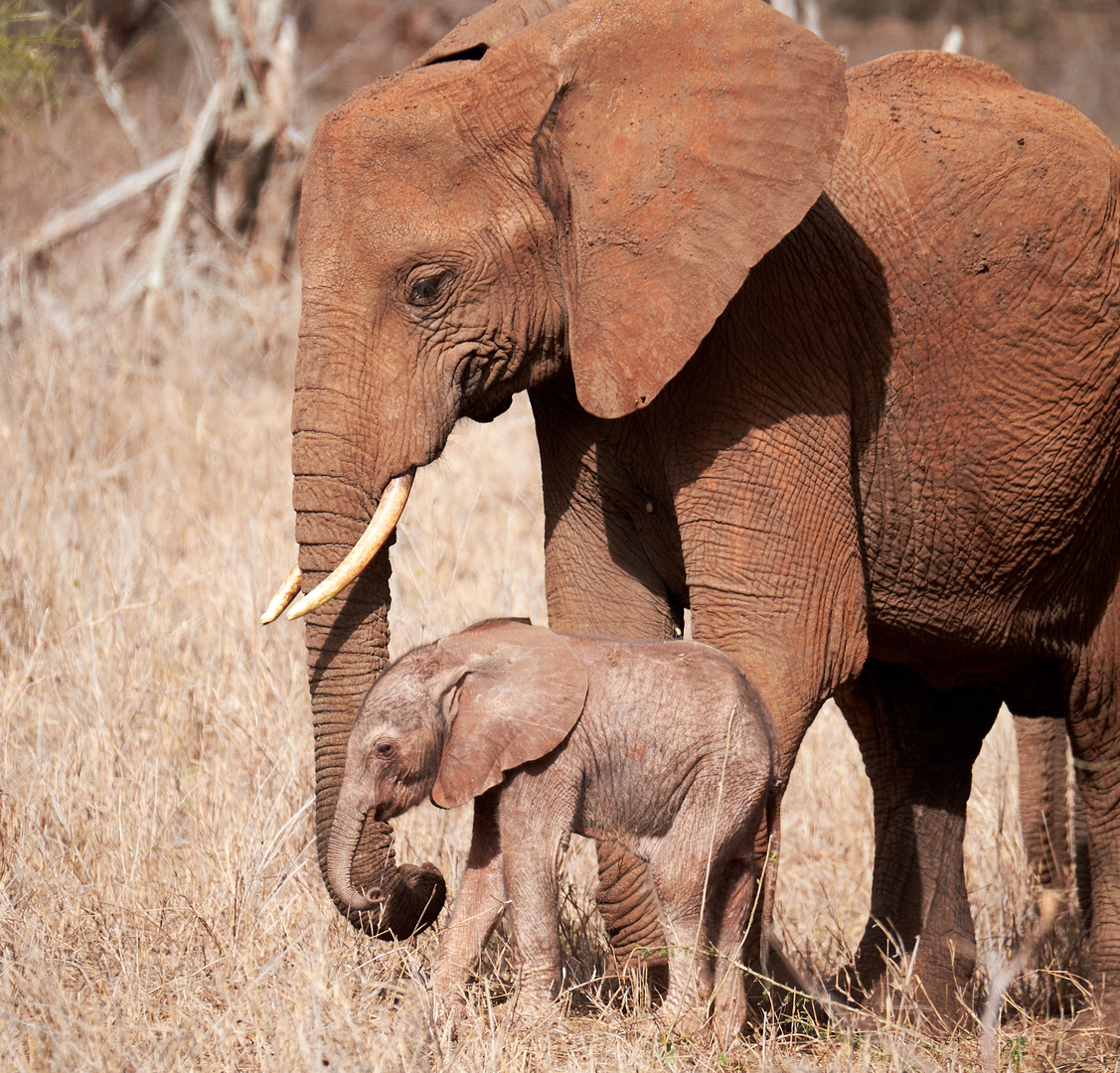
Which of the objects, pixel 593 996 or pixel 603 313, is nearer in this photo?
pixel 603 313

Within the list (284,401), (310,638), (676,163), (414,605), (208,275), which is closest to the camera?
(676,163)

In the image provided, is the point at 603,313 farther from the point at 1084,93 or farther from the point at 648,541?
the point at 1084,93

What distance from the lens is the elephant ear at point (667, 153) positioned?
324 centimetres

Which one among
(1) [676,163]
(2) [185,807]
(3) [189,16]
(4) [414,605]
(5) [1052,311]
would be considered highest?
(3) [189,16]

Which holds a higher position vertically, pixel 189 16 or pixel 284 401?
pixel 189 16

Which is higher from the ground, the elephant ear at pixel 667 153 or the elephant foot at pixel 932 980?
the elephant ear at pixel 667 153

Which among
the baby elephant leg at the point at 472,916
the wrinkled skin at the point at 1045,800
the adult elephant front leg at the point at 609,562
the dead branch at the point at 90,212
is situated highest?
the dead branch at the point at 90,212

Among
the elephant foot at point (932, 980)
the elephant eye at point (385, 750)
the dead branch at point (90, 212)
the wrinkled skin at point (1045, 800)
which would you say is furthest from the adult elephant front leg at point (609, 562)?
the dead branch at point (90, 212)

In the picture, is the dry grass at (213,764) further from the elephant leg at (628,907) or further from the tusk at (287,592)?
the tusk at (287,592)

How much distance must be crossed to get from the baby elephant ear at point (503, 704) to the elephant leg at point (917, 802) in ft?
5.42

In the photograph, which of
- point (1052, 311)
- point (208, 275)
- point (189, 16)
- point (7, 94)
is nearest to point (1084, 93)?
point (189, 16)

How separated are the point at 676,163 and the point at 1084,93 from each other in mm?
14910

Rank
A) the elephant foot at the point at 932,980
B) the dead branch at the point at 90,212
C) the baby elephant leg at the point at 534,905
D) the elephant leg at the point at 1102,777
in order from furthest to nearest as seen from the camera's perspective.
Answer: the dead branch at the point at 90,212 → the elephant foot at the point at 932,980 → the elephant leg at the point at 1102,777 → the baby elephant leg at the point at 534,905

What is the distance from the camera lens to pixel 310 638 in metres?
3.47
